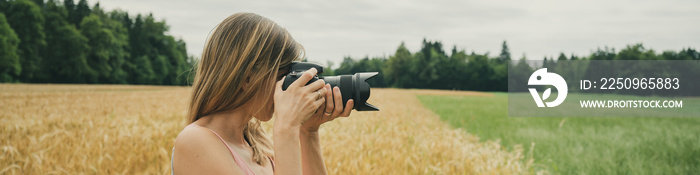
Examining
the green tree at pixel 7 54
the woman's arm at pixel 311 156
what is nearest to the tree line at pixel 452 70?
the green tree at pixel 7 54

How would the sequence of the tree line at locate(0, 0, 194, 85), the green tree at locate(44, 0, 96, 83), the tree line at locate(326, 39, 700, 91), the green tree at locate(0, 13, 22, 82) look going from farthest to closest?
1. the tree line at locate(326, 39, 700, 91)
2. the green tree at locate(44, 0, 96, 83)
3. the tree line at locate(0, 0, 194, 85)
4. the green tree at locate(0, 13, 22, 82)

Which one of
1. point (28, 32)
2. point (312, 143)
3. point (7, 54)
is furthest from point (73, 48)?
point (312, 143)

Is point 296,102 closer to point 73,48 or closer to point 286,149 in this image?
point 286,149

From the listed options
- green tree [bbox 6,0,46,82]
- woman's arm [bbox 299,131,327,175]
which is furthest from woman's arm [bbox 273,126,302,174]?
green tree [bbox 6,0,46,82]

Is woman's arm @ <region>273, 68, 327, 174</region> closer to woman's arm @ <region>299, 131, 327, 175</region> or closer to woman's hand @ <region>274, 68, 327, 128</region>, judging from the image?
woman's hand @ <region>274, 68, 327, 128</region>

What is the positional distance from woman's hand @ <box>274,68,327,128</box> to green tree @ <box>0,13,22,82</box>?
54410 millimetres

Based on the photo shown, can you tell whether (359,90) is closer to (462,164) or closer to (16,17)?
(462,164)

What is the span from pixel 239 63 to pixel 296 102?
227 millimetres

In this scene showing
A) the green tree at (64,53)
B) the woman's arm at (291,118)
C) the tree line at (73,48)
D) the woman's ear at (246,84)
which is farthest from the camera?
the green tree at (64,53)

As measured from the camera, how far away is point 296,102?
4.35 feet

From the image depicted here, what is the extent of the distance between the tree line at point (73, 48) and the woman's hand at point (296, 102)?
43907mm

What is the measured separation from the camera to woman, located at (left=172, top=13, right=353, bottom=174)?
1321 millimetres

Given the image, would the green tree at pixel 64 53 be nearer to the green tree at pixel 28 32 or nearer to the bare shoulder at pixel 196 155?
the green tree at pixel 28 32

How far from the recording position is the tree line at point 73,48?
165ft
